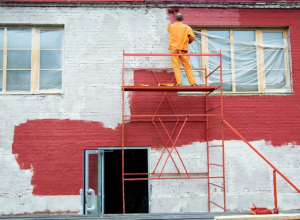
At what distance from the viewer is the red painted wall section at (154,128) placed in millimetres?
8352

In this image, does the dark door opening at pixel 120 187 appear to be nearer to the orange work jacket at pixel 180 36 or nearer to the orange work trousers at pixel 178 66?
the orange work trousers at pixel 178 66

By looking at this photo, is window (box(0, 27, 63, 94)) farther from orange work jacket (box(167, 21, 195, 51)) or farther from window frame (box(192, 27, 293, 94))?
window frame (box(192, 27, 293, 94))

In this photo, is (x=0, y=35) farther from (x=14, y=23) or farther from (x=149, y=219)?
(x=149, y=219)

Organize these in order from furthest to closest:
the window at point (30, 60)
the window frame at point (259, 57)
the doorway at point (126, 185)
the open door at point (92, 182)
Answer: the doorway at point (126, 185) < the window frame at point (259, 57) < the window at point (30, 60) < the open door at point (92, 182)

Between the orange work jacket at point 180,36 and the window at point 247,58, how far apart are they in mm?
779

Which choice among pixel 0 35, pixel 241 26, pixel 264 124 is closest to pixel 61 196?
pixel 0 35

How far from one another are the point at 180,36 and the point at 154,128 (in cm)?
218

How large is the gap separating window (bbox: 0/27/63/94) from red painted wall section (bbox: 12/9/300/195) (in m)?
0.92

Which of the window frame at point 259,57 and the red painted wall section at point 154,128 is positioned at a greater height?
the window frame at point 259,57

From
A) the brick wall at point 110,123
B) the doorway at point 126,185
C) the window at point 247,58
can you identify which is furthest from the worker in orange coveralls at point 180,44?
the doorway at point 126,185

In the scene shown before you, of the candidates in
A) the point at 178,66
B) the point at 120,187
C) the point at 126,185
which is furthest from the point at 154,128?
the point at 120,187

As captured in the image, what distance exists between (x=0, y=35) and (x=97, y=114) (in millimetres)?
3032

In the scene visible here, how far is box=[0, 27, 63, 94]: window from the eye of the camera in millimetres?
8680

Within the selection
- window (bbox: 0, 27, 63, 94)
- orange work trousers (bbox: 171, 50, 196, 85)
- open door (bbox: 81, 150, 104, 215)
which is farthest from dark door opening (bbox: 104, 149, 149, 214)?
orange work trousers (bbox: 171, 50, 196, 85)
